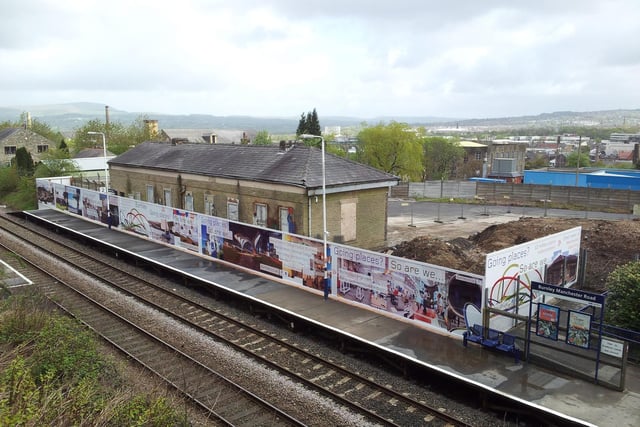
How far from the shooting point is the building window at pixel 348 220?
2683cm

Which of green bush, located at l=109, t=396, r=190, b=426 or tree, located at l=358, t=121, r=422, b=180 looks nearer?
green bush, located at l=109, t=396, r=190, b=426

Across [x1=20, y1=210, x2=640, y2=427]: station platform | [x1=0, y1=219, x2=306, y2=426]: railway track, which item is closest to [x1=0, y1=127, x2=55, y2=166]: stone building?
[x1=0, y1=219, x2=306, y2=426]: railway track

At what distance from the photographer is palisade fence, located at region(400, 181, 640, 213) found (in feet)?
154

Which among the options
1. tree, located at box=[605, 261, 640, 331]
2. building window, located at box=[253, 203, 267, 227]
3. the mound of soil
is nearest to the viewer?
tree, located at box=[605, 261, 640, 331]

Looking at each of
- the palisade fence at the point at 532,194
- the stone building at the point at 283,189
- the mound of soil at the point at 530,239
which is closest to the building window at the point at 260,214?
the stone building at the point at 283,189

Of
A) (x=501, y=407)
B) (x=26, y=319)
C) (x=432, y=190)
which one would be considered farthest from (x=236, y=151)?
(x=432, y=190)

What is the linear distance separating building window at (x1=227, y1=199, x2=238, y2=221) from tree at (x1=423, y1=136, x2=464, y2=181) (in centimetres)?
7210

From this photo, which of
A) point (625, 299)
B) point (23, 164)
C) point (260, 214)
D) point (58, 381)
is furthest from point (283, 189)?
point (23, 164)

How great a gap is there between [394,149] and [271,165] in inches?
1614

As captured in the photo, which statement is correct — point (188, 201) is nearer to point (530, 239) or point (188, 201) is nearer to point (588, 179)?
point (530, 239)

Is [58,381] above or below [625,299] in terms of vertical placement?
below

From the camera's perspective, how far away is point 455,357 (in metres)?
13.9

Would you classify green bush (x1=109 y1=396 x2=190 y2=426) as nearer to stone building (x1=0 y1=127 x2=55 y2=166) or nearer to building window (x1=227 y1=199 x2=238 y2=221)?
building window (x1=227 y1=199 x2=238 y2=221)

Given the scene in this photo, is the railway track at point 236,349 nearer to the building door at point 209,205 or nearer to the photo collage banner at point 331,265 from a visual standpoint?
the photo collage banner at point 331,265
